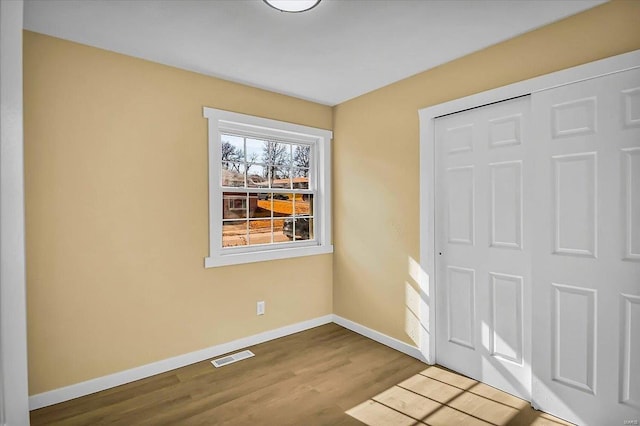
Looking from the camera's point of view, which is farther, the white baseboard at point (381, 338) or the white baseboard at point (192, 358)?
the white baseboard at point (381, 338)

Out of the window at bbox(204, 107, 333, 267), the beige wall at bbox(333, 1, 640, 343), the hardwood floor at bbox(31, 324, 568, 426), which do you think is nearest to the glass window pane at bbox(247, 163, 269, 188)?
the window at bbox(204, 107, 333, 267)

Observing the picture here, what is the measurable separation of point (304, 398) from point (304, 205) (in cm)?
207

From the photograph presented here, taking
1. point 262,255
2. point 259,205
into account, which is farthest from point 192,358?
point 259,205

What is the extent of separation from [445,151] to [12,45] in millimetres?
2873

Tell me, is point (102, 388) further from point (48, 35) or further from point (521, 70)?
point (521, 70)

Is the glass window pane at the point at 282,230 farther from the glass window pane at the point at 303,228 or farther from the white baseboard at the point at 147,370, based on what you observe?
the white baseboard at the point at 147,370

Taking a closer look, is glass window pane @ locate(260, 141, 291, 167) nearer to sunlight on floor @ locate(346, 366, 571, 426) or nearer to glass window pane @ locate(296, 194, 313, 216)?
glass window pane @ locate(296, 194, 313, 216)

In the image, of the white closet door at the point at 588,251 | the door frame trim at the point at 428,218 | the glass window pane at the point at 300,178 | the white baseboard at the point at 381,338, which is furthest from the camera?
the glass window pane at the point at 300,178

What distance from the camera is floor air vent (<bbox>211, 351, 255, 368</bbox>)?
3031 mm

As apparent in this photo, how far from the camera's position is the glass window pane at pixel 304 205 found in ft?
12.9

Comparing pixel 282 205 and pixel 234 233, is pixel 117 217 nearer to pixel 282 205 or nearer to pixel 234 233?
pixel 234 233

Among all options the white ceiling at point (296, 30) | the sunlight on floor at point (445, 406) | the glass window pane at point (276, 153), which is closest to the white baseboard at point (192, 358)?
the sunlight on floor at point (445, 406)

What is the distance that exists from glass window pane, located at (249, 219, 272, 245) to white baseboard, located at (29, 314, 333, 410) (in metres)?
0.95

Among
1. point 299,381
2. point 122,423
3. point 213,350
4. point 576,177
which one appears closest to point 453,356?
point 299,381
